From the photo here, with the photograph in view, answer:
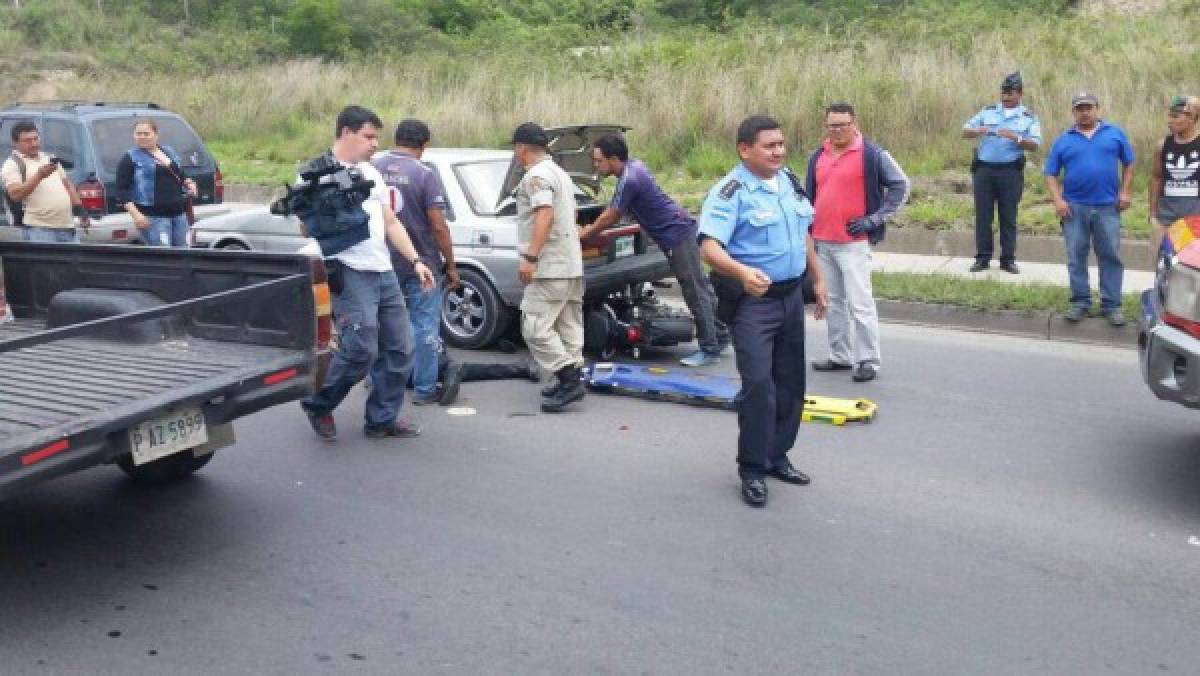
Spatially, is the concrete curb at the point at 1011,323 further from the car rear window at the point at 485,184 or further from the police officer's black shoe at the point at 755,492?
the police officer's black shoe at the point at 755,492

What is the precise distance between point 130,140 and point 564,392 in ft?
23.0

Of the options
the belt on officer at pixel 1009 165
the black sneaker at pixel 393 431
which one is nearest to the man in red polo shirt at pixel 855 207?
the black sneaker at pixel 393 431

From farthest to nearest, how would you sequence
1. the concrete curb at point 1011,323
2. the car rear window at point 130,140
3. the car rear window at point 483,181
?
the car rear window at point 130,140 → the concrete curb at point 1011,323 → the car rear window at point 483,181

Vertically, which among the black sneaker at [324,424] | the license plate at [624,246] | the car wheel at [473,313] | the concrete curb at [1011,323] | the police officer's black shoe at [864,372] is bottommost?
the concrete curb at [1011,323]

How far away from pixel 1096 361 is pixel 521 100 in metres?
11.6

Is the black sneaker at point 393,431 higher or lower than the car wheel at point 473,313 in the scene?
lower

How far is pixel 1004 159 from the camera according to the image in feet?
37.3

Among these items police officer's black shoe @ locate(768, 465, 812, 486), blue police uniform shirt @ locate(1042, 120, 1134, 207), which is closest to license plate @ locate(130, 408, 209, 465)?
police officer's black shoe @ locate(768, 465, 812, 486)

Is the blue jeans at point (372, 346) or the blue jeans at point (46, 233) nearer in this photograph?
the blue jeans at point (372, 346)

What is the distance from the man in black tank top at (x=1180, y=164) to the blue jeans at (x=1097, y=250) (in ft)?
1.62

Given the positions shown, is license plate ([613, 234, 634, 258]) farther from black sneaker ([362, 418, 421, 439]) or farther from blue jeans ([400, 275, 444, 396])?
black sneaker ([362, 418, 421, 439])

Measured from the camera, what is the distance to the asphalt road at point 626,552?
439 centimetres

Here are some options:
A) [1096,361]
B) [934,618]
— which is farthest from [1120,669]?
[1096,361]

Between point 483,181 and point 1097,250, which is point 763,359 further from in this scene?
point 1097,250
